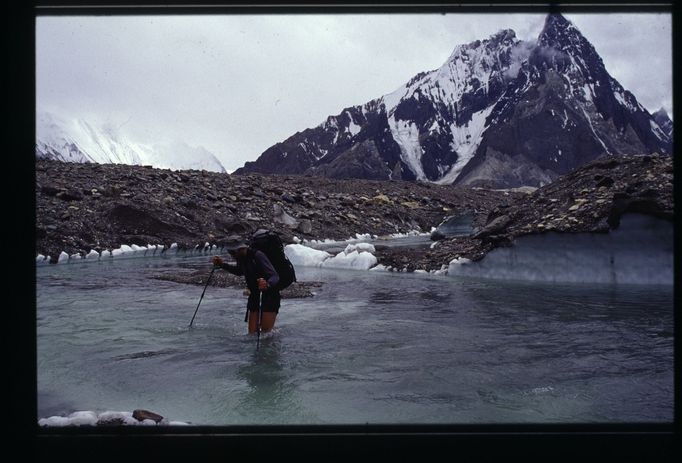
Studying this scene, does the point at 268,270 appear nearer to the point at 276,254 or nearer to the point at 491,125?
the point at 276,254

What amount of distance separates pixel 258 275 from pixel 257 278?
0.05 meters

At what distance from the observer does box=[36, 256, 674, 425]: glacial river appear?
3863 millimetres

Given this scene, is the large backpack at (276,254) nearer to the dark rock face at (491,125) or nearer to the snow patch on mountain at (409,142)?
the dark rock face at (491,125)

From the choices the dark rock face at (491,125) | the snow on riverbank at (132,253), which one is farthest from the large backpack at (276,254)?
the dark rock face at (491,125)

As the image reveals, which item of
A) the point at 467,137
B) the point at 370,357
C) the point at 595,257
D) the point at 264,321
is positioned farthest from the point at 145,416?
the point at 467,137

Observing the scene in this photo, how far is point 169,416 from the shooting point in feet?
12.1

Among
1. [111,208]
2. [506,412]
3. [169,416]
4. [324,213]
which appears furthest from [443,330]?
[324,213]

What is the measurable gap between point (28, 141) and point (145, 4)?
0.77m

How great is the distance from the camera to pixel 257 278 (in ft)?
18.9

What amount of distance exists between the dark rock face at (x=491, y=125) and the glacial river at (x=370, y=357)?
70224mm

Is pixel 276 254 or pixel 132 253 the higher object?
pixel 132 253

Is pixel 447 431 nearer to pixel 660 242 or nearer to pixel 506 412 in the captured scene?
pixel 506 412

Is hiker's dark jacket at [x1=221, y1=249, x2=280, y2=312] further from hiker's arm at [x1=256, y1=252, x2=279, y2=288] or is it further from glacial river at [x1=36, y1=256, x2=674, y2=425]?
glacial river at [x1=36, y1=256, x2=674, y2=425]

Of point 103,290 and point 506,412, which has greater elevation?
point 103,290
